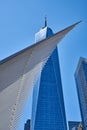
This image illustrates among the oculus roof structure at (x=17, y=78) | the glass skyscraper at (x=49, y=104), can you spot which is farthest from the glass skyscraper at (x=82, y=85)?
the oculus roof structure at (x=17, y=78)

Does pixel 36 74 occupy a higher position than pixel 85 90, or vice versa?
pixel 85 90

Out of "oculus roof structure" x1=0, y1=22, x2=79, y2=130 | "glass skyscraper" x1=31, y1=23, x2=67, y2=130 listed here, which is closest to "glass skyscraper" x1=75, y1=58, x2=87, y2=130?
"glass skyscraper" x1=31, y1=23, x2=67, y2=130

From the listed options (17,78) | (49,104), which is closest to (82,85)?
(49,104)

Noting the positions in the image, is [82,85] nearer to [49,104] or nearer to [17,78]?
[49,104]

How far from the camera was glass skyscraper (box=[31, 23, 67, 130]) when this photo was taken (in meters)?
113

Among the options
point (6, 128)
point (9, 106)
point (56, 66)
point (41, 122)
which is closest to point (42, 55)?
point (9, 106)

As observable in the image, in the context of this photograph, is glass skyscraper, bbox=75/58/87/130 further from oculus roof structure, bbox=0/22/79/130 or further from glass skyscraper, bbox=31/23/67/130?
oculus roof structure, bbox=0/22/79/130

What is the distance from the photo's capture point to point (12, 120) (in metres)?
3.97

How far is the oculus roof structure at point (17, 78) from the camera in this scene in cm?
352

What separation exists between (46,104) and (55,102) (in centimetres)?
525

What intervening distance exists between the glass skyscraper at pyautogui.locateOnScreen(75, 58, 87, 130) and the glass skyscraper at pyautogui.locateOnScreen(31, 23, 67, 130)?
36.1 feet

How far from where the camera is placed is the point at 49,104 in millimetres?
116750

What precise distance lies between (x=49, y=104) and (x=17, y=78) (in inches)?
4528

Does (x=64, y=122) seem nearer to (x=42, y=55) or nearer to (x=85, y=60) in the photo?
(x=85, y=60)
